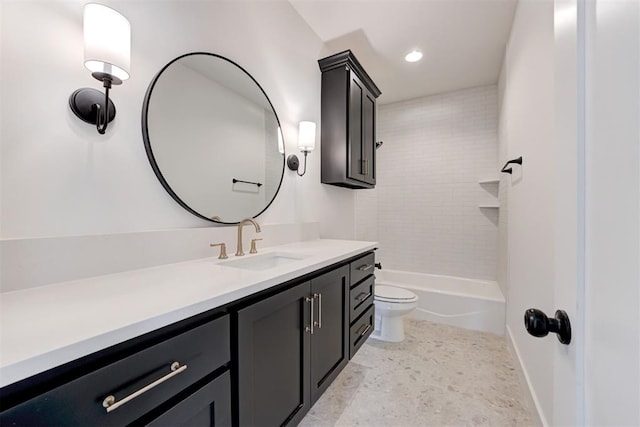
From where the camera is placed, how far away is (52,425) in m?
0.46

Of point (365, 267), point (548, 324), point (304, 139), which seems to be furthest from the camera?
point (304, 139)

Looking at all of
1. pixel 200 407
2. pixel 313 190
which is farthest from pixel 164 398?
pixel 313 190

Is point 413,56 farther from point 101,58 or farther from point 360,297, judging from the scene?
point 101,58

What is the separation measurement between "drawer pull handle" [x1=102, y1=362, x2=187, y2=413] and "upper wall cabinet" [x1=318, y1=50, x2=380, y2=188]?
1.78 m

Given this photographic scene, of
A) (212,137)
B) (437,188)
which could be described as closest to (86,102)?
(212,137)

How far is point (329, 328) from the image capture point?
1373 millimetres

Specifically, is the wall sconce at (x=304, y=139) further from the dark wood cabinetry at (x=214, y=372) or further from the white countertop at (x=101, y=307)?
the white countertop at (x=101, y=307)

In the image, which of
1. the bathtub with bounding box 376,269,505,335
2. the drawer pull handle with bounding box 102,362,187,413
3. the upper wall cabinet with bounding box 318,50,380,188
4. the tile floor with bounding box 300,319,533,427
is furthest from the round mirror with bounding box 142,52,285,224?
the bathtub with bounding box 376,269,505,335

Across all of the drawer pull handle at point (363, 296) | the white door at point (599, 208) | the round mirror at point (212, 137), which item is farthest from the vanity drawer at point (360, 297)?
the white door at point (599, 208)

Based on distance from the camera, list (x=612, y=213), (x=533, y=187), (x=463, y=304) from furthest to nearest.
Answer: (x=463, y=304) < (x=533, y=187) < (x=612, y=213)

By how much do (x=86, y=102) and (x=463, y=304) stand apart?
3183 mm

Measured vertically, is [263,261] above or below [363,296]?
above

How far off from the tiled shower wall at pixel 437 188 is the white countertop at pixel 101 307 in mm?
2765

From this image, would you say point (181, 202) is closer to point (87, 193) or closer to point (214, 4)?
point (87, 193)
